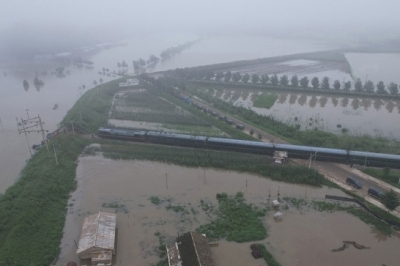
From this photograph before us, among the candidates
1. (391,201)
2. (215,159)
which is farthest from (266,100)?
(391,201)

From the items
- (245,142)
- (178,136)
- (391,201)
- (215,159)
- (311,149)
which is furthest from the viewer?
(178,136)

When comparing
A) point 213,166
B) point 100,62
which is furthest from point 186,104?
point 100,62

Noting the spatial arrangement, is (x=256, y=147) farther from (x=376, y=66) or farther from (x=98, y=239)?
(x=376, y=66)

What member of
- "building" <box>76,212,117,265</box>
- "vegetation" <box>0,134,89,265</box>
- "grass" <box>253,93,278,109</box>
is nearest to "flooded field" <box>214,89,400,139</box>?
"grass" <box>253,93,278,109</box>

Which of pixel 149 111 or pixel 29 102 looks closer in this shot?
pixel 149 111

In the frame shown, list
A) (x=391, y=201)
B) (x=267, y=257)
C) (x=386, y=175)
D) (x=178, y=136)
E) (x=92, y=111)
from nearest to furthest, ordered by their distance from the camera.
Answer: (x=267, y=257), (x=391, y=201), (x=386, y=175), (x=178, y=136), (x=92, y=111)

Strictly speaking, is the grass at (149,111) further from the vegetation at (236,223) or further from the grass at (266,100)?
the vegetation at (236,223)
